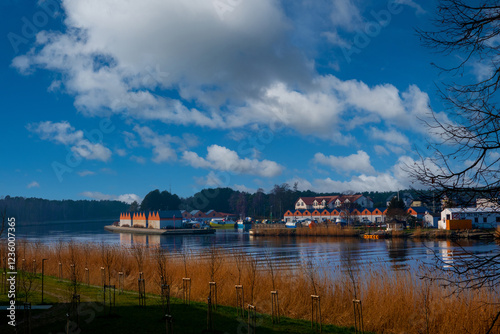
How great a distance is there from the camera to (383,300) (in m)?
14.7

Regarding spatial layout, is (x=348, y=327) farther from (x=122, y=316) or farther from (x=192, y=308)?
(x=122, y=316)

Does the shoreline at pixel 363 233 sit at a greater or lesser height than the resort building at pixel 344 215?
lesser

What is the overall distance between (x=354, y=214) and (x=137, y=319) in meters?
88.8

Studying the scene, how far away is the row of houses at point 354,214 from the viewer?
95.2m

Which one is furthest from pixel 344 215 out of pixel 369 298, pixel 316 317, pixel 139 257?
pixel 316 317

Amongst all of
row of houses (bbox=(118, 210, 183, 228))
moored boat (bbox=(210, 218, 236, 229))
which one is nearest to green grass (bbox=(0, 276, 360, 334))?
row of houses (bbox=(118, 210, 183, 228))

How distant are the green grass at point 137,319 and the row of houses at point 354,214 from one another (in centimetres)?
7671

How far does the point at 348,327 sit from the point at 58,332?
8.89m

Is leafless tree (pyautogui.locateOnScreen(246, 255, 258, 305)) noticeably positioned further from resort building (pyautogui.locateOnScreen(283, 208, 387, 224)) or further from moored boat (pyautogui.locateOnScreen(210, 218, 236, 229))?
moored boat (pyautogui.locateOnScreen(210, 218, 236, 229))

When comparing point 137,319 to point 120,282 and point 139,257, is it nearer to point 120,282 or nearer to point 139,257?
point 120,282

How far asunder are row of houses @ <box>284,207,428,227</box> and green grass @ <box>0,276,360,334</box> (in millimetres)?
76709

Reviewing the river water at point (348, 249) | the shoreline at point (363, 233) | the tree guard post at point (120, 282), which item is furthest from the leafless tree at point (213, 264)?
the shoreline at point (363, 233)

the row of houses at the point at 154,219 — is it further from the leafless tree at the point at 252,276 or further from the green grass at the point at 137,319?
the green grass at the point at 137,319

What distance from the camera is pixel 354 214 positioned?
320 ft
